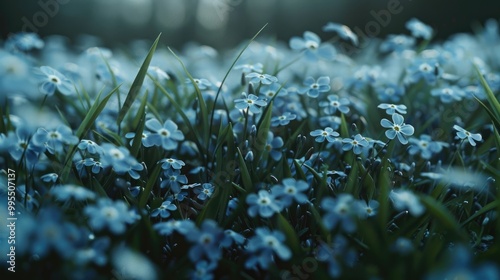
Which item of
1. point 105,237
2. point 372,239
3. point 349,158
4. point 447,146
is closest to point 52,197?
point 105,237

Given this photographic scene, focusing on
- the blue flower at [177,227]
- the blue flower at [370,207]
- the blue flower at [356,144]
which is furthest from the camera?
the blue flower at [356,144]

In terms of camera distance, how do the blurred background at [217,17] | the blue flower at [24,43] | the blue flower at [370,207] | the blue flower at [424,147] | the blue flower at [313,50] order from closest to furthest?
the blue flower at [370,207] → the blue flower at [424,147] → the blue flower at [313,50] → the blue flower at [24,43] → the blurred background at [217,17]

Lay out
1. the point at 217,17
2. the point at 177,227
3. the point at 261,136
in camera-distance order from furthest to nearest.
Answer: the point at 217,17
the point at 261,136
the point at 177,227

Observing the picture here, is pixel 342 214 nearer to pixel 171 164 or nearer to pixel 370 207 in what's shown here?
pixel 370 207

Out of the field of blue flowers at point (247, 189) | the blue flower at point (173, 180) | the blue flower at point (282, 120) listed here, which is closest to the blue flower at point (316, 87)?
the field of blue flowers at point (247, 189)

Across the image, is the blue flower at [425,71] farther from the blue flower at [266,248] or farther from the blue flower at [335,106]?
the blue flower at [266,248]

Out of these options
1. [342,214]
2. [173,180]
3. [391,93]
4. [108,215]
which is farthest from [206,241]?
[391,93]

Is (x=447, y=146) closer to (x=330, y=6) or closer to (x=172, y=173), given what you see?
(x=172, y=173)
